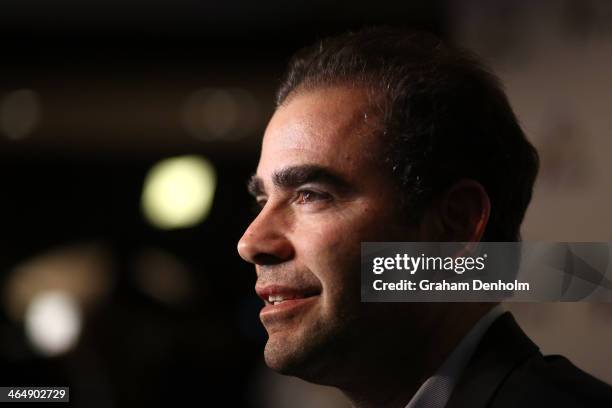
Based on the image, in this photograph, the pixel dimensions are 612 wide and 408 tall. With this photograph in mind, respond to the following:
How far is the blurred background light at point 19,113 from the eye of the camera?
129cm

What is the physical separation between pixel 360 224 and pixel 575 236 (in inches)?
14.4

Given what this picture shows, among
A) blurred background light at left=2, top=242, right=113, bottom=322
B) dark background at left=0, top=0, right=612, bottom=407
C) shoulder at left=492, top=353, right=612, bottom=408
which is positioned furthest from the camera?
blurred background light at left=2, top=242, right=113, bottom=322

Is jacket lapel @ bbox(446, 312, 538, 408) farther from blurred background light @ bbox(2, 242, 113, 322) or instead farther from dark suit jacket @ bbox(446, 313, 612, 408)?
blurred background light @ bbox(2, 242, 113, 322)

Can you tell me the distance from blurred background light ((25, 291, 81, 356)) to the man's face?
493 mm

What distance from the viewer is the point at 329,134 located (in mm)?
852

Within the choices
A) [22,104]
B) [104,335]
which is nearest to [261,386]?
[104,335]

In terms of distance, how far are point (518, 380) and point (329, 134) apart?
31 centimetres

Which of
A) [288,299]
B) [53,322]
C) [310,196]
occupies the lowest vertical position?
[53,322]

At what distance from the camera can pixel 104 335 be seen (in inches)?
48.8

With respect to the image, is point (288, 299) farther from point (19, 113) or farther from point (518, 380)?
point (19, 113)

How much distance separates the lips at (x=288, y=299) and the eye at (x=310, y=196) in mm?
92

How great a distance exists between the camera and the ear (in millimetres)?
859

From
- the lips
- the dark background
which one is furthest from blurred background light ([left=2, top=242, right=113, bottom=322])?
the lips

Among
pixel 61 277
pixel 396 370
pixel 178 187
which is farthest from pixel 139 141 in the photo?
pixel 396 370
